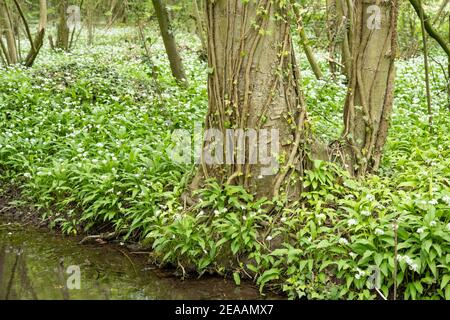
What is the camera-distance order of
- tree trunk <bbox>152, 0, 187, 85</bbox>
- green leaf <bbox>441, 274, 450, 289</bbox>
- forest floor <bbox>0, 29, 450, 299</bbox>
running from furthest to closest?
1. tree trunk <bbox>152, 0, 187, 85</bbox>
2. forest floor <bbox>0, 29, 450, 299</bbox>
3. green leaf <bbox>441, 274, 450, 289</bbox>

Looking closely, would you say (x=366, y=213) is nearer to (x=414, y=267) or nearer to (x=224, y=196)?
(x=414, y=267)

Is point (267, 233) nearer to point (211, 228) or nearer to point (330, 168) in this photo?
point (211, 228)

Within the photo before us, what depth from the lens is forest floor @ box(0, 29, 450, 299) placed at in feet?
14.1

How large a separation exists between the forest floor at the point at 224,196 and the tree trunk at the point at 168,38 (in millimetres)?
506

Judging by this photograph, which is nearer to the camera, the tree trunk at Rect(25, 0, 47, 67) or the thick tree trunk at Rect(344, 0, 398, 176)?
the thick tree trunk at Rect(344, 0, 398, 176)

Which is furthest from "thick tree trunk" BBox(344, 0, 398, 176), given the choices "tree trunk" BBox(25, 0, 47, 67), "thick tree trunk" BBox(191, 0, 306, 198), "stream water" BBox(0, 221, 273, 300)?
"tree trunk" BBox(25, 0, 47, 67)

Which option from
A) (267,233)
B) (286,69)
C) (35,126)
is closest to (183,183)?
(267,233)

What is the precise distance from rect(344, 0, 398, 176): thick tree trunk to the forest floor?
25 centimetres

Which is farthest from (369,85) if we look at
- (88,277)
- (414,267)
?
(88,277)

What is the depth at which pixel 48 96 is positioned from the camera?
8711 millimetres

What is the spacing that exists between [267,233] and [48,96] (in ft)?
17.3

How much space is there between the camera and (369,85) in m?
5.58

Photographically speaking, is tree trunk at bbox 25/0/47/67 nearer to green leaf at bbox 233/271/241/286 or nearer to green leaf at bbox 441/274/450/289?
green leaf at bbox 233/271/241/286

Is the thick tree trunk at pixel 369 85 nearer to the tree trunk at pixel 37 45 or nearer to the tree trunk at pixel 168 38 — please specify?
the tree trunk at pixel 168 38
